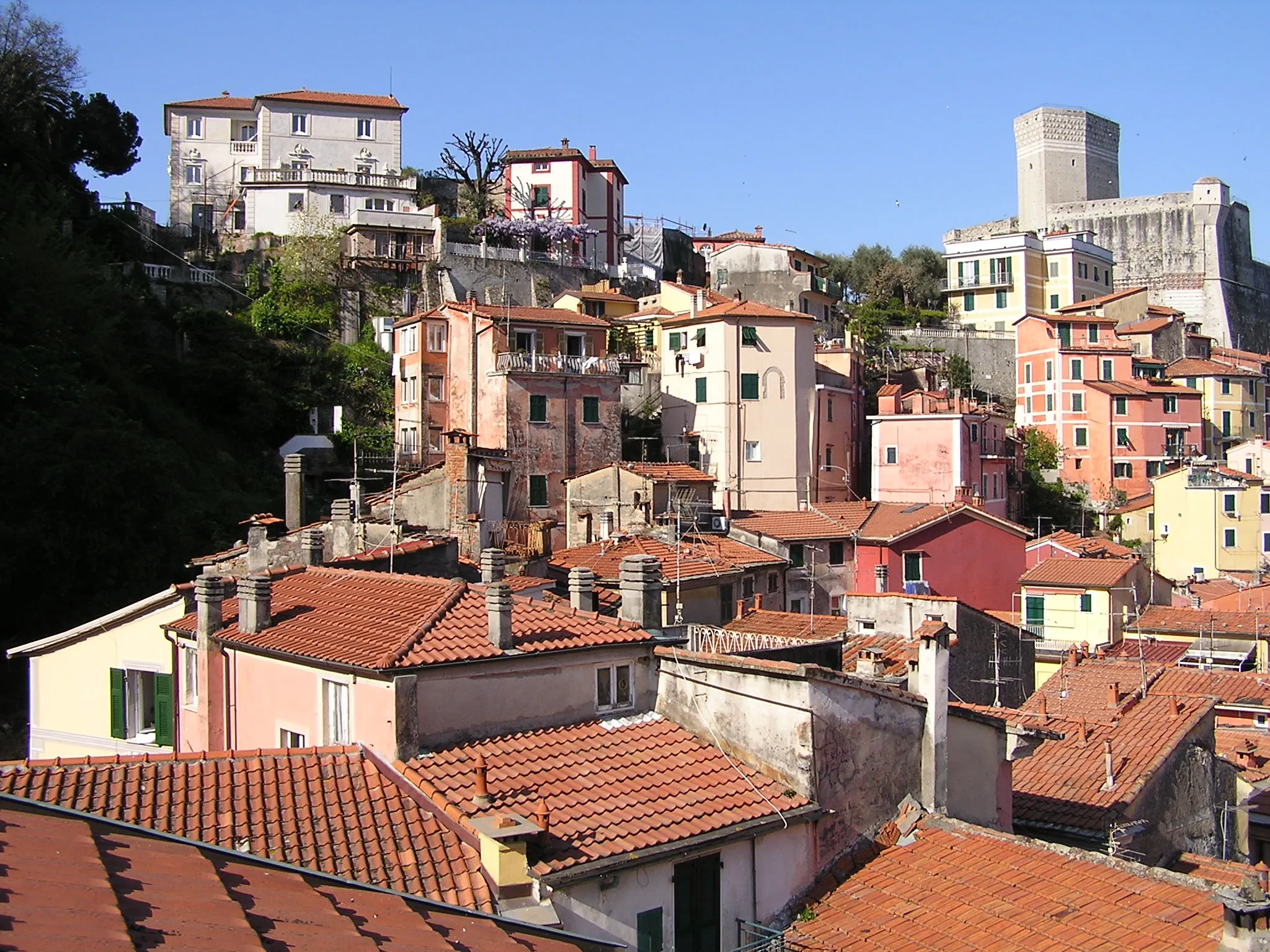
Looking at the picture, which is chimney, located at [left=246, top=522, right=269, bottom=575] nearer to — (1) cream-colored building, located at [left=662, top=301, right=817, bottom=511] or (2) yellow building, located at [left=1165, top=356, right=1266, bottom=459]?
(1) cream-colored building, located at [left=662, top=301, right=817, bottom=511]

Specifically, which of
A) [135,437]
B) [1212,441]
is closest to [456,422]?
[135,437]

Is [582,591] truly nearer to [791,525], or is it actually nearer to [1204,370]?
[791,525]

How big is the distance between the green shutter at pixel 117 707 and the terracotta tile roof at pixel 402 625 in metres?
2.22

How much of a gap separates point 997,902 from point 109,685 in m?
13.0

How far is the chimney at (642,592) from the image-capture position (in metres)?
14.8

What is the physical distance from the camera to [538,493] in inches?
1487

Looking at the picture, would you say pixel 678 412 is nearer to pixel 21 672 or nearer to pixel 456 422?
pixel 456 422

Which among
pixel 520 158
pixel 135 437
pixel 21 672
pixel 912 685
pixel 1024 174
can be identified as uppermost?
pixel 1024 174

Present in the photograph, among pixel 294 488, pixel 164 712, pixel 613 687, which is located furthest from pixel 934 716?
Answer: pixel 294 488

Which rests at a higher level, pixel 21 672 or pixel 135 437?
pixel 135 437

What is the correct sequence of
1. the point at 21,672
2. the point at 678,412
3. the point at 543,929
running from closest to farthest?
the point at 543,929
the point at 21,672
the point at 678,412

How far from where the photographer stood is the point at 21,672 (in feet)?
80.1

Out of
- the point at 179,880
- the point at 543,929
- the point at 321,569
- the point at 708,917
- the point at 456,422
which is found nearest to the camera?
the point at 179,880

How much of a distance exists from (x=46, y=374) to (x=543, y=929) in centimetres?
2519
